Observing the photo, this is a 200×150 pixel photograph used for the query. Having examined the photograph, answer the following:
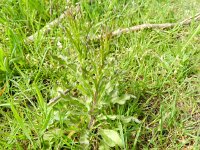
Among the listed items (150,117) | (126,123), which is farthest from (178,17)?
(126,123)

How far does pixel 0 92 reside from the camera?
174 cm

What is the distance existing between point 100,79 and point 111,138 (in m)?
0.29

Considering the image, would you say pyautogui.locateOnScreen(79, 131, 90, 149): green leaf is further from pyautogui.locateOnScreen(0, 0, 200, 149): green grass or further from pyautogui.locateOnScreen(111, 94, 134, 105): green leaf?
pyautogui.locateOnScreen(111, 94, 134, 105): green leaf

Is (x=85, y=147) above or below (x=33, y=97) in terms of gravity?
below

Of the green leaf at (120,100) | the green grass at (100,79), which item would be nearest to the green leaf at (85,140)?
the green grass at (100,79)

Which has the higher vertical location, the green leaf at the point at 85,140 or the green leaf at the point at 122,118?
the green leaf at the point at 122,118

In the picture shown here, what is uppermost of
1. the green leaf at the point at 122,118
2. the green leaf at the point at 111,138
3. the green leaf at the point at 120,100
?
the green leaf at the point at 120,100

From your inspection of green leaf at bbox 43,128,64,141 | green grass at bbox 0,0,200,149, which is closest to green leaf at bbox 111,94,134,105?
green grass at bbox 0,0,200,149

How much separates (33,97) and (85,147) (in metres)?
0.45

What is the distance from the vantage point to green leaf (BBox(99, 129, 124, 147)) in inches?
59.5

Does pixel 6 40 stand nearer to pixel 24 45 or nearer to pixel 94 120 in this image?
pixel 24 45

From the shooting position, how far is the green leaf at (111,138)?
1.51m

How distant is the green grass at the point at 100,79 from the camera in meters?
1.53

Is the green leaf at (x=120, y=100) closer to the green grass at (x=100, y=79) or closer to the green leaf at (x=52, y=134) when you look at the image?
the green grass at (x=100, y=79)
